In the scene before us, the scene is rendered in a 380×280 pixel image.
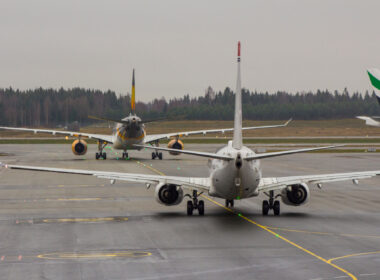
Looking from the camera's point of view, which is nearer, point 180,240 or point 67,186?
point 180,240

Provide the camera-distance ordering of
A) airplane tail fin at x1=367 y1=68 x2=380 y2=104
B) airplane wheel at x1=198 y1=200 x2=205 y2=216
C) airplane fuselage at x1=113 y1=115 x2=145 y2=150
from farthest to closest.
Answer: airplane fuselage at x1=113 y1=115 x2=145 y2=150 → airplane tail fin at x1=367 y1=68 x2=380 y2=104 → airplane wheel at x1=198 y1=200 x2=205 y2=216

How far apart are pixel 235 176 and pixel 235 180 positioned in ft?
0.66

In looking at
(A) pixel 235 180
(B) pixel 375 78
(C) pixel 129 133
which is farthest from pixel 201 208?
(C) pixel 129 133

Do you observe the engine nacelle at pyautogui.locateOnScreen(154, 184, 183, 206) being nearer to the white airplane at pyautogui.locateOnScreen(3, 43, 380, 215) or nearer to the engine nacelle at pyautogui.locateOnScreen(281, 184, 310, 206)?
the white airplane at pyautogui.locateOnScreen(3, 43, 380, 215)

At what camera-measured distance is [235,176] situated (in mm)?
26000

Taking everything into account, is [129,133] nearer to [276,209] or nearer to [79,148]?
[79,148]

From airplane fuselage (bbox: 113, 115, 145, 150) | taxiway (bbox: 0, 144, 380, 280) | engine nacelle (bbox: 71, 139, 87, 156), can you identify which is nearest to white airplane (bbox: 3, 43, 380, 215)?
taxiway (bbox: 0, 144, 380, 280)

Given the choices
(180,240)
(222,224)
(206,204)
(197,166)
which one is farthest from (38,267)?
(197,166)

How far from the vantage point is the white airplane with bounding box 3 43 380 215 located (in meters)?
26.0

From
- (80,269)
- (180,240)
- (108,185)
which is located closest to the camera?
(80,269)

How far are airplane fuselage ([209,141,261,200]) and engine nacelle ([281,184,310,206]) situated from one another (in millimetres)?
3036

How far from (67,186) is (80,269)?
27.5 meters

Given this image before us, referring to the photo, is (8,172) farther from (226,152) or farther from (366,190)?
(226,152)

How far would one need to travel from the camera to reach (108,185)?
4675cm
